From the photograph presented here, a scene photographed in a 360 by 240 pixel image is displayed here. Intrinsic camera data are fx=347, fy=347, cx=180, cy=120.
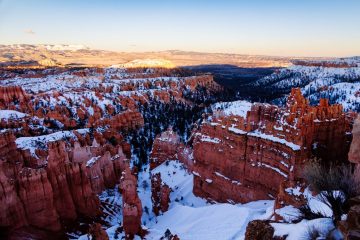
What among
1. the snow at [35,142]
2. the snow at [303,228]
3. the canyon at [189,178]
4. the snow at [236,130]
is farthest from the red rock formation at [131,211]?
the snow at [35,142]

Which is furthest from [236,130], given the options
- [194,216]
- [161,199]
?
[161,199]

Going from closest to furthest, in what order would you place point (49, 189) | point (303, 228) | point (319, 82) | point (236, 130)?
point (303, 228)
point (49, 189)
point (236, 130)
point (319, 82)

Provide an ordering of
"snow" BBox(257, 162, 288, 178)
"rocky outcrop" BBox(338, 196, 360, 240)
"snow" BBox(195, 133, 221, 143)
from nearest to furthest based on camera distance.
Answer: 1. "rocky outcrop" BBox(338, 196, 360, 240)
2. "snow" BBox(257, 162, 288, 178)
3. "snow" BBox(195, 133, 221, 143)

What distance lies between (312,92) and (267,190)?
281ft

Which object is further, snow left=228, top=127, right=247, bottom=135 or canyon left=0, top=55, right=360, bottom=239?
snow left=228, top=127, right=247, bottom=135

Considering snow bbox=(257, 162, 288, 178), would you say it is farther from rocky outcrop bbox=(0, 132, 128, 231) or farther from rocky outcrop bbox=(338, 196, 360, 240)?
rocky outcrop bbox=(338, 196, 360, 240)

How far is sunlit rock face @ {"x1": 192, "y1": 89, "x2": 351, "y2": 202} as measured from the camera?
18.6 meters

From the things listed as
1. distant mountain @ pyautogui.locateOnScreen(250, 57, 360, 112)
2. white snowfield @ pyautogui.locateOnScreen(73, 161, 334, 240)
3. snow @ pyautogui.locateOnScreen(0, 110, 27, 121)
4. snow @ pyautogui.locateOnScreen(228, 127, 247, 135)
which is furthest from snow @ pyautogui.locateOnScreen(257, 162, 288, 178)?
distant mountain @ pyautogui.locateOnScreen(250, 57, 360, 112)

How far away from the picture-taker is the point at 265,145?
65.7 ft

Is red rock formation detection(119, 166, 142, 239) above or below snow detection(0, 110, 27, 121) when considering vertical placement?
above

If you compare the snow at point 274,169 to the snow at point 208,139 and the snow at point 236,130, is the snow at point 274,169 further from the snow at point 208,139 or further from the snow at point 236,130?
the snow at point 208,139

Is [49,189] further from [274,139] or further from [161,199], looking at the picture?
[274,139]

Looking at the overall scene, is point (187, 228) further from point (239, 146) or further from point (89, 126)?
point (89, 126)

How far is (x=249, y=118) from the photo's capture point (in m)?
21.4
